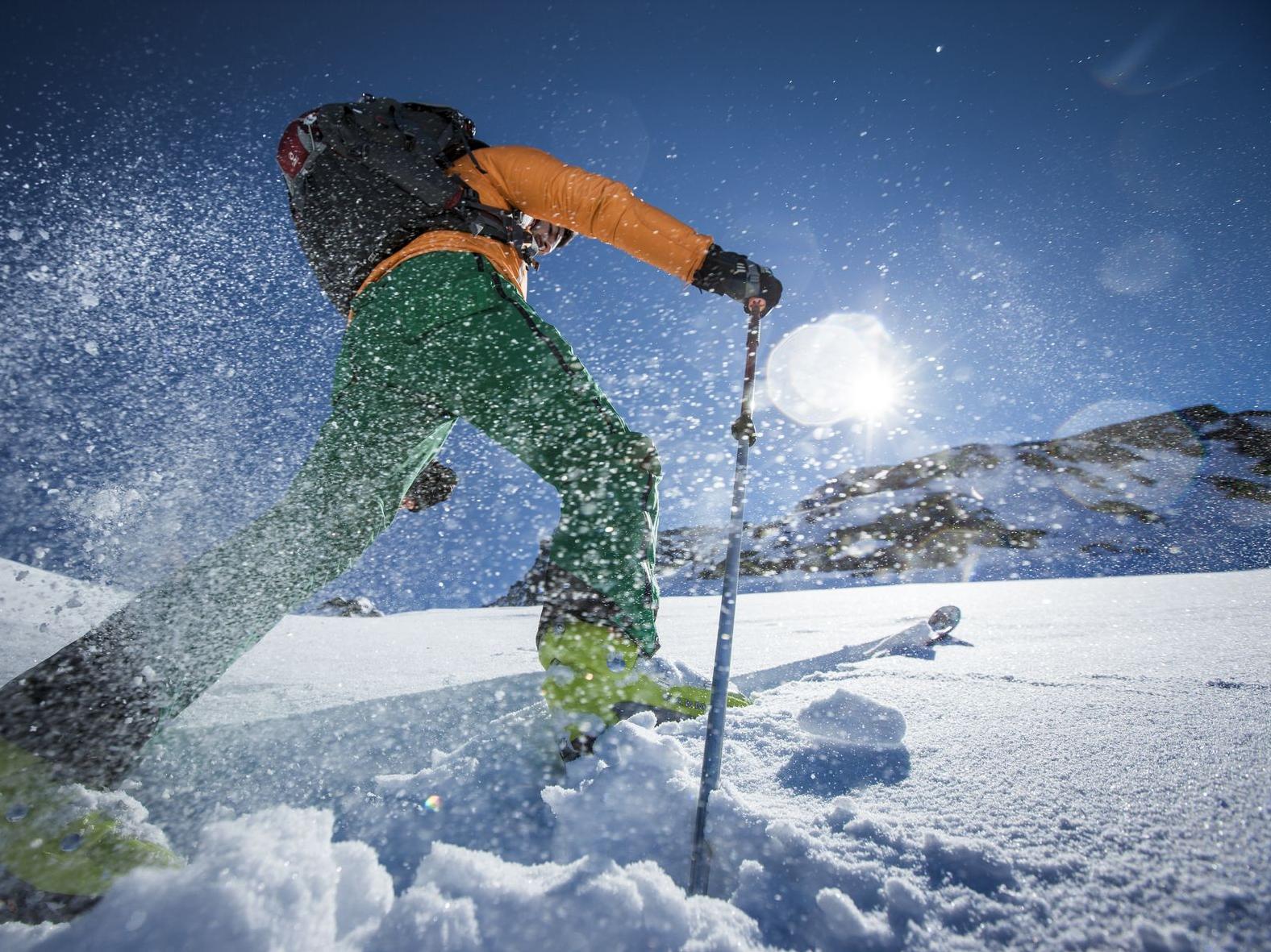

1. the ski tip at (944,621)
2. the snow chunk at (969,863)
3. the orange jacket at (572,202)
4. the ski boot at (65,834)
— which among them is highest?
the orange jacket at (572,202)

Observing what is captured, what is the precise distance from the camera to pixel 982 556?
32.4m

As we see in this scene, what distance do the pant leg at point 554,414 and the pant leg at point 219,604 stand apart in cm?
20

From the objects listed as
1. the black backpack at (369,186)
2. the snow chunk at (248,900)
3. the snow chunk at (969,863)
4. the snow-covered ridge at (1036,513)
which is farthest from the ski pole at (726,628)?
the snow-covered ridge at (1036,513)

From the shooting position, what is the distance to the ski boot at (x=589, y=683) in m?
1.17

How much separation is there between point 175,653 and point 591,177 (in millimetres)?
1681

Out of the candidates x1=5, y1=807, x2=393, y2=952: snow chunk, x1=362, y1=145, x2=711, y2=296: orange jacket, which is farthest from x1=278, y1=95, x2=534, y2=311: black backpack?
x1=5, y1=807, x2=393, y2=952: snow chunk

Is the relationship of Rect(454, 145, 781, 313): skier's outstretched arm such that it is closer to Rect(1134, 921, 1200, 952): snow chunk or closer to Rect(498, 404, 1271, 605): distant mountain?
Rect(1134, 921, 1200, 952): snow chunk

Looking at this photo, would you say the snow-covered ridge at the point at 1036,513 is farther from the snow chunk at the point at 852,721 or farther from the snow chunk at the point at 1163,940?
the snow chunk at the point at 1163,940

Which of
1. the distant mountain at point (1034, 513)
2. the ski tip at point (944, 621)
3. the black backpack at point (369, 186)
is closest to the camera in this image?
the black backpack at point (369, 186)

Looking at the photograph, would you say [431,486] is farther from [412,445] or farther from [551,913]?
[551,913]

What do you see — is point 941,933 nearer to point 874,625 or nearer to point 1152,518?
point 874,625

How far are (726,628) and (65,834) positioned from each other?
3.90 feet

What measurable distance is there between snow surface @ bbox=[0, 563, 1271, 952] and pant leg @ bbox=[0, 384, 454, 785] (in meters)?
0.19

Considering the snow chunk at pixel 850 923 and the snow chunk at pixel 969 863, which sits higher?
the snow chunk at pixel 969 863
